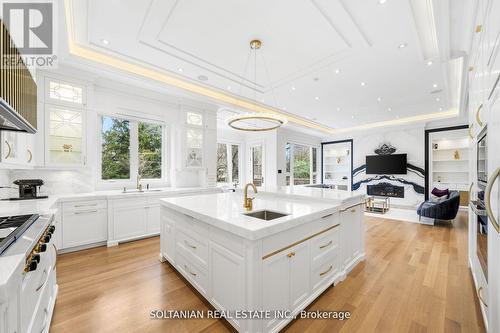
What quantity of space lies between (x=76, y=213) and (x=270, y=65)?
3796mm

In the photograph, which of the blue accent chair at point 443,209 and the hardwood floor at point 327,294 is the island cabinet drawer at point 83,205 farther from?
the blue accent chair at point 443,209

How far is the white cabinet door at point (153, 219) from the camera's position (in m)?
3.85

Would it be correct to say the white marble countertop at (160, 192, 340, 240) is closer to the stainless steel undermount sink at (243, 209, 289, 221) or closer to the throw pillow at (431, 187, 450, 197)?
the stainless steel undermount sink at (243, 209, 289, 221)

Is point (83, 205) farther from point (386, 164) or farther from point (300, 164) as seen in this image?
point (386, 164)

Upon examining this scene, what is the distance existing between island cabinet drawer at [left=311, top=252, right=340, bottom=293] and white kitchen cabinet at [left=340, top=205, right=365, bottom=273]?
0.64 feet

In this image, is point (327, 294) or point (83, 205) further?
point (83, 205)

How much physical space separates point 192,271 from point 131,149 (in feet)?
10.5

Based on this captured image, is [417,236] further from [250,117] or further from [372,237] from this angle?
[250,117]

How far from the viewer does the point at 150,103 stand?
4.36 m

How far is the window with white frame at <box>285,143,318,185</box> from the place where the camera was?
805cm

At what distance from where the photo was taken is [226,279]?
1664mm

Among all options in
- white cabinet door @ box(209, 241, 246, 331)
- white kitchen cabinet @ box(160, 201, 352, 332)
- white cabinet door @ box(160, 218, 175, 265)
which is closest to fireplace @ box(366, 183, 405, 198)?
white kitchen cabinet @ box(160, 201, 352, 332)

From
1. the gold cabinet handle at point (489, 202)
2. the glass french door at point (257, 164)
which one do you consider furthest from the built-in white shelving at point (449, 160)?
the gold cabinet handle at point (489, 202)

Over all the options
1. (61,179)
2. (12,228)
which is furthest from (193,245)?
(61,179)
